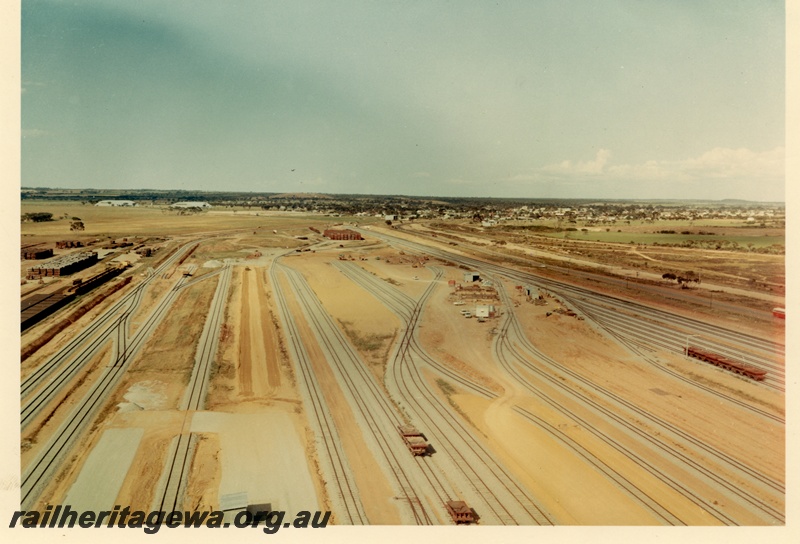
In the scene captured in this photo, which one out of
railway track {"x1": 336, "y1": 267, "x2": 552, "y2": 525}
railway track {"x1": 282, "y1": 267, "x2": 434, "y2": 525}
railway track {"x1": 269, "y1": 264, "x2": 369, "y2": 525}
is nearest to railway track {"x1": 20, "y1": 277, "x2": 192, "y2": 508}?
railway track {"x1": 269, "y1": 264, "x2": 369, "y2": 525}

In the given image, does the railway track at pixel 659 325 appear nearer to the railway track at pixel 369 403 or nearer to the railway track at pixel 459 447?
the railway track at pixel 459 447

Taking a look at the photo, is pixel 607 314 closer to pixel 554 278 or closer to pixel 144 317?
pixel 554 278

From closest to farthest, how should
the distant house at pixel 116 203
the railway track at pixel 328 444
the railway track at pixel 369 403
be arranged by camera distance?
the railway track at pixel 328 444
the railway track at pixel 369 403
the distant house at pixel 116 203

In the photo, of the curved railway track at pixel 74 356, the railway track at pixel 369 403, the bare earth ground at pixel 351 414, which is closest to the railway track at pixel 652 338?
the bare earth ground at pixel 351 414

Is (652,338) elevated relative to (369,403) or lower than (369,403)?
elevated

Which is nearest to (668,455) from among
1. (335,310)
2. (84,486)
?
(84,486)

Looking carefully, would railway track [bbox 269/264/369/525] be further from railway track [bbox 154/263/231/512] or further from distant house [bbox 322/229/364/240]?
distant house [bbox 322/229/364/240]

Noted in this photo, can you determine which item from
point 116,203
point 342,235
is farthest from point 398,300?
point 116,203

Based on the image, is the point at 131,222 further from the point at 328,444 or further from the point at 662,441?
the point at 662,441

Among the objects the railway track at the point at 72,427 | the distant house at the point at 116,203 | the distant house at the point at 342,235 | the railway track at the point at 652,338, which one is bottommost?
the railway track at the point at 72,427

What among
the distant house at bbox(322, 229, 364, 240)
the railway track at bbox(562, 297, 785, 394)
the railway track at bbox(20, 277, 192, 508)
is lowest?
the railway track at bbox(20, 277, 192, 508)

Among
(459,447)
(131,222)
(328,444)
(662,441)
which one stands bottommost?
(328,444)
